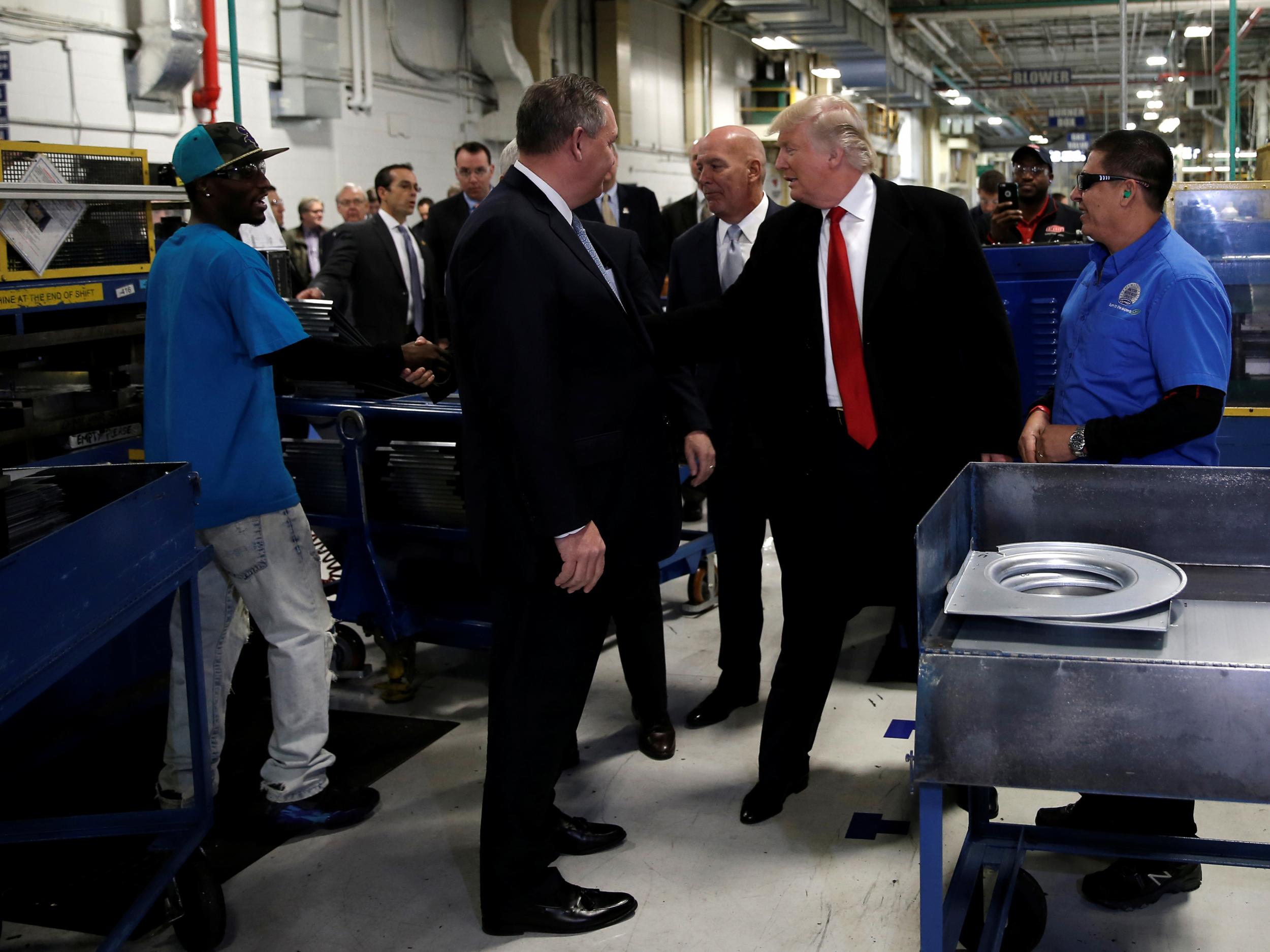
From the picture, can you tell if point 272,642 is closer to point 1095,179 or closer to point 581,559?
point 581,559

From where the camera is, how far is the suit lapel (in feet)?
8.41

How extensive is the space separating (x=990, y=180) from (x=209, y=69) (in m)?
4.63

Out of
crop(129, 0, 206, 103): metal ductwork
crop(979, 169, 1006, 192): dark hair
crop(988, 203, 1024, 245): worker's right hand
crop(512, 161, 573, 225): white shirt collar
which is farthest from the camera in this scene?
crop(979, 169, 1006, 192): dark hair

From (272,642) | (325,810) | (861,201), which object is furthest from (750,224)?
(325,810)

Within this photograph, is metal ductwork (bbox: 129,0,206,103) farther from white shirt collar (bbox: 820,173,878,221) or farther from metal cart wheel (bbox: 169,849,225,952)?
metal cart wheel (bbox: 169,849,225,952)

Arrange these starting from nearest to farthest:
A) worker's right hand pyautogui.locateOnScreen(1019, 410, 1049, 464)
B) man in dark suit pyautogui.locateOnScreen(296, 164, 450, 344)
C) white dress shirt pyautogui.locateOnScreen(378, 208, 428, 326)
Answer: worker's right hand pyautogui.locateOnScreen(1019, 410, 1049, 464) < man in dark suit pyautogui.locateOnScreen(296, 164, 450, 344) < white dress shirt pyautogui.locateOnScreen(378, 208, 428, 326)

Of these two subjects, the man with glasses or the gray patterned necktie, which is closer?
the gray patterned necktie

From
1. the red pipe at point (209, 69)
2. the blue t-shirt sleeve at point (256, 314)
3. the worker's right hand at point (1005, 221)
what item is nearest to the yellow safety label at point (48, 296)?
the blue t-shirt sleeve at point (256, 314)

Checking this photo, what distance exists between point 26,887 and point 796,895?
163 centimetres

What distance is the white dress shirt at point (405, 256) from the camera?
17.2ft

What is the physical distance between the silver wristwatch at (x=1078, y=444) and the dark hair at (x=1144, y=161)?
18.1 inches

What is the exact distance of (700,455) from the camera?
2896 mm

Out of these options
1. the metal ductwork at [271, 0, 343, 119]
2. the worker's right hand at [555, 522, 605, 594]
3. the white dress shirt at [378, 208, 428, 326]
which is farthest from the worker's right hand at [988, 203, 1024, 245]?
the metal ductwork at [271, 0, 343, 119]

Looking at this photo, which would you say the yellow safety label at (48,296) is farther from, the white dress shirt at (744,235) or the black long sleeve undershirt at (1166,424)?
the black long sleeve undershirt at (1166,424)
